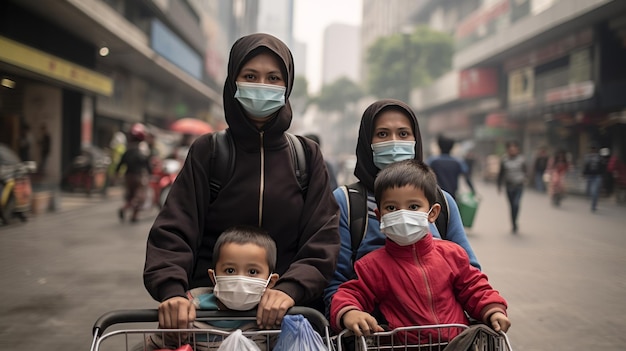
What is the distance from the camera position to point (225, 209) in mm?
2160

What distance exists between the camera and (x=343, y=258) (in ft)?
7.73

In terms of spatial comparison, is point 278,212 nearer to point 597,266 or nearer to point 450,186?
point 597,266

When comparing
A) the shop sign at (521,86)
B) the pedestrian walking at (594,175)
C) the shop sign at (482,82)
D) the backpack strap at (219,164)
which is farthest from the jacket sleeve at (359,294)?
the shop sign at (482,82)

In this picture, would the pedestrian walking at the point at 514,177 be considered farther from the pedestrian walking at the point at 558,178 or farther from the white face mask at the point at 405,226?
the white face mask at the point at 405,226

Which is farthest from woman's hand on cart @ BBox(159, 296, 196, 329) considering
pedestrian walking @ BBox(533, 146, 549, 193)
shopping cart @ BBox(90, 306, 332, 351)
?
pedestrian walking @ BBox(533, 146, 549, 193)

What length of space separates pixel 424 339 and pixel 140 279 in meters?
4.76

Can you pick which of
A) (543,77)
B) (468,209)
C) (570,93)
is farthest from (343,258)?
(543,77)

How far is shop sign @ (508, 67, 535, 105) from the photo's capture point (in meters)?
28.4

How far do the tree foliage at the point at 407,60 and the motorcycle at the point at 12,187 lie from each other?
45383 mm

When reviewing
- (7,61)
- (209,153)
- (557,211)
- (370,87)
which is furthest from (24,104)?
(370,87)

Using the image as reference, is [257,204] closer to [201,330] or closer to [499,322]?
[201,330]

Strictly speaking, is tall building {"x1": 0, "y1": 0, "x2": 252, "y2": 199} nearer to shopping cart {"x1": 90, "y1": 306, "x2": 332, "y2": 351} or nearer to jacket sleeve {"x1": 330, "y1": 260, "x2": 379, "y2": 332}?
shopping cart {"x1": 90, "y1": 306, "x2": 332, "y2": 351}

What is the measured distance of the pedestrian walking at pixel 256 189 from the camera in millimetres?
2090

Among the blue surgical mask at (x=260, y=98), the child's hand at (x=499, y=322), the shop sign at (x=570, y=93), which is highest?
the shop sign at (x=570, y=93)
